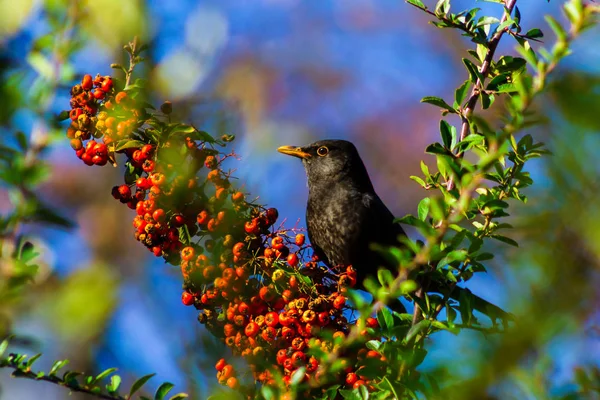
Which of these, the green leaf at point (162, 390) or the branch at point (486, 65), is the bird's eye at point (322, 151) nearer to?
the branch at point (486, 65)

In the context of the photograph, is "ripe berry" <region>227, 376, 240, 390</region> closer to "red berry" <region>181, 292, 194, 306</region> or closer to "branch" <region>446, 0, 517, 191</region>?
"red berry" <region>181, 292, 194, 306</region>

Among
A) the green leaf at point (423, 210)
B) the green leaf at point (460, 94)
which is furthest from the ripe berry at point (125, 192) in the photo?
the green leaf at point (460, 94)

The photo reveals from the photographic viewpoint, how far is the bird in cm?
426

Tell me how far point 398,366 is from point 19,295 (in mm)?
911

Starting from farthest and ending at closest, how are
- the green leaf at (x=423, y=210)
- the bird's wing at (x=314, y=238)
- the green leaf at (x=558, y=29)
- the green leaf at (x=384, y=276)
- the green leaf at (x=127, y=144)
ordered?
1. the bird's wing at (x=314, y=238)
2. the green leaf at (x=127, y=144)
3. the green leaf at (x=423, y=210)
4. the green leaf at (x=384, y=276)
5. the green leaf at (x=558, y=29)

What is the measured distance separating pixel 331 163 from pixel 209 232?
2430mm

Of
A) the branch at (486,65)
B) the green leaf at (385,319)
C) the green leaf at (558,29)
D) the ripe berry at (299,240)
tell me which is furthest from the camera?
the ripe berry at (299,240)

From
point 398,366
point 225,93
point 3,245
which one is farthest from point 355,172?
point 3,245

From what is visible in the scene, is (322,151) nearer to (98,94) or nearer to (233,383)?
(98,94)

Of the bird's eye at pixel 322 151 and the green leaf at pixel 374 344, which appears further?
the bird's eye at pixel 322 151

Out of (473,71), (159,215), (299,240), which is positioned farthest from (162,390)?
(473,71)

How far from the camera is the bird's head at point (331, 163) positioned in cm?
466

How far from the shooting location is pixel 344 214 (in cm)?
434

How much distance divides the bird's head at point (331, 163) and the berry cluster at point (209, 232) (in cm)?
220
